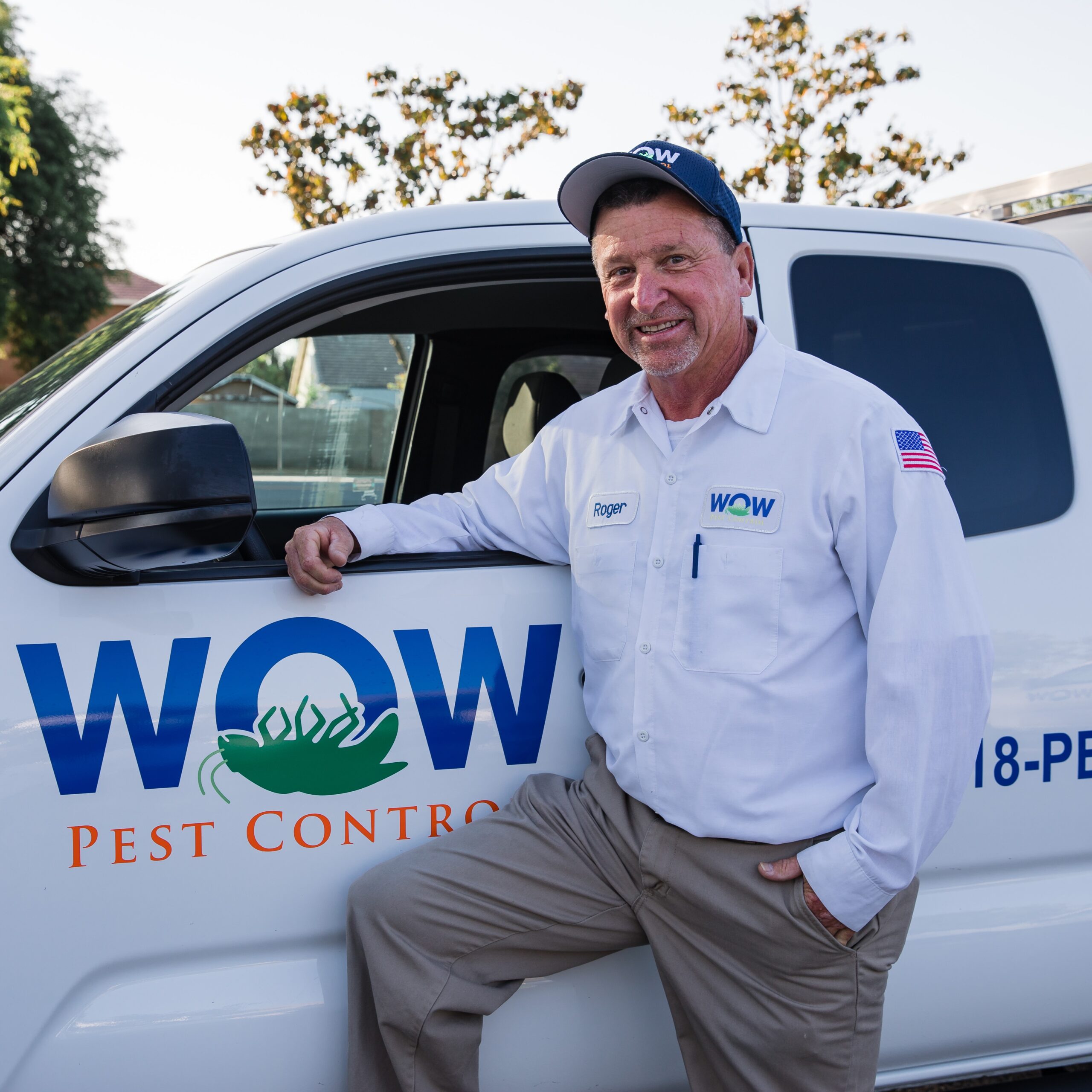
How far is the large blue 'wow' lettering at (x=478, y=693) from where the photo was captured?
5.34 ft

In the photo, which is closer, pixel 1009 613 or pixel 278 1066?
pixel 278 1066

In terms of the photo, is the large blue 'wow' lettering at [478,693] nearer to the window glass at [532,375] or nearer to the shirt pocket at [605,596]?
the shirt pocket at [605,596]

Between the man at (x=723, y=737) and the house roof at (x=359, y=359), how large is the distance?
3.62ft

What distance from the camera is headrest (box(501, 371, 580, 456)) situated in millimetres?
2756

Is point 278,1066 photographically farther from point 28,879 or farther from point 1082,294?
point 1082,294

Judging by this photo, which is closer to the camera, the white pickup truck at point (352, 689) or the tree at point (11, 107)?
the white pickup truck at point (352, 689)

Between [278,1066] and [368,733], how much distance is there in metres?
0.50

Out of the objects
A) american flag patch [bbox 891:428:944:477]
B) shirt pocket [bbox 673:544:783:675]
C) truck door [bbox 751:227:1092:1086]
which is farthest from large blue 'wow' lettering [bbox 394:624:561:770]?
truck door [bbox 751:227:1092:1086]

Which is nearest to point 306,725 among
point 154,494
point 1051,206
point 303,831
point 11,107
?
point 303,831

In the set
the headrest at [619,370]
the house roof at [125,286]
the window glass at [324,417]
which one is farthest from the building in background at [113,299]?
the headrest at [619,370]

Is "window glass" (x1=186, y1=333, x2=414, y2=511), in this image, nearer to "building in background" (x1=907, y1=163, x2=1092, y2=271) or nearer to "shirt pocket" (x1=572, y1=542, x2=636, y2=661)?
"shirt pocket" (x1=572, y1=542, x2=636, y2=661)

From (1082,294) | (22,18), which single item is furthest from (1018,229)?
(22,18)

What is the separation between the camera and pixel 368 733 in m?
1.60

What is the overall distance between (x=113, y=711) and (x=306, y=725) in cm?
27
